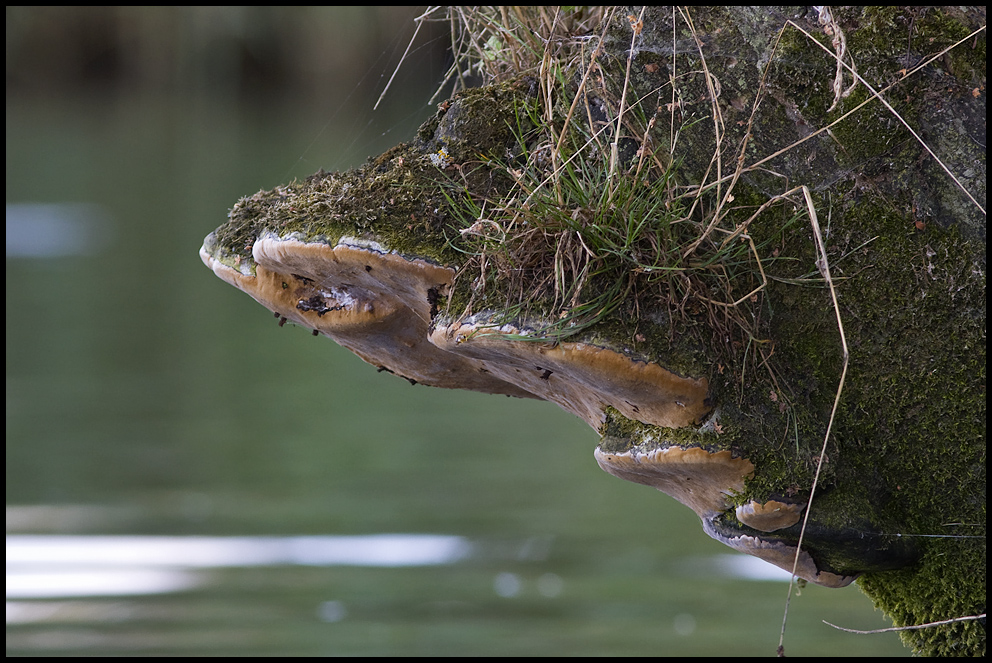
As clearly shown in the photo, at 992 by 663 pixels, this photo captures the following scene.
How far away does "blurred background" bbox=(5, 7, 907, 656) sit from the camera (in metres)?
2.42

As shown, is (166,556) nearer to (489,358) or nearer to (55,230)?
(489,358)

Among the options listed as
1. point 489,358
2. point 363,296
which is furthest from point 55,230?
point 489,358

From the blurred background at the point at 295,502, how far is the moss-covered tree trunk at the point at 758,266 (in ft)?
1.11

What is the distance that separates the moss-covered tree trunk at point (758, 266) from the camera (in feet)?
3.09

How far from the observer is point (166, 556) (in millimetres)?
3047

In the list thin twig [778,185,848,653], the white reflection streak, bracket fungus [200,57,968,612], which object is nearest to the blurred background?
the white reflection streak

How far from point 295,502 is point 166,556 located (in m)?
0.57

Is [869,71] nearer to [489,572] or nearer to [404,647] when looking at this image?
[404,647]

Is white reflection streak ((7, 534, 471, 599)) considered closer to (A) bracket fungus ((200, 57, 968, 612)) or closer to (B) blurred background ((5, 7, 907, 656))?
(B) blurred background ((5, 7, 907, 656))

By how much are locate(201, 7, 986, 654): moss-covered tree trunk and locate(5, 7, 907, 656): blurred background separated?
34 centimetres

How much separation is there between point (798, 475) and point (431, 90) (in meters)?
0.74

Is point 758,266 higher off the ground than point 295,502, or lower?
higher

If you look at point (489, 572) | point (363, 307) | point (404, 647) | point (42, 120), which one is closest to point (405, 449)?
point (489, 572)

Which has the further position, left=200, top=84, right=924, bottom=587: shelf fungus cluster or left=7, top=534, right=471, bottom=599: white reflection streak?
left=7, top=534, right=471, bottom=599: white reflection streak
